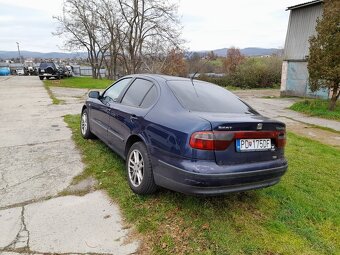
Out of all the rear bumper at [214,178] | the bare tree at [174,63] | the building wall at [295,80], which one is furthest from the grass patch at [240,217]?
the bare tree at [174,63]

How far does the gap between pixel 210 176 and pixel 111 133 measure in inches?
86.4

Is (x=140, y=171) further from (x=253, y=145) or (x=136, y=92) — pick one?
(x=253, y=145)

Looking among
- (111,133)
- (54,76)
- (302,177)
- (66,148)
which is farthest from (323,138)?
(54,76)

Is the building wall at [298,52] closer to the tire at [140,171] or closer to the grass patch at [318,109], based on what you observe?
the grass patch at [318,109]

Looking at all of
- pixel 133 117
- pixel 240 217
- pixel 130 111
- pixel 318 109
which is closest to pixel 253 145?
pixel 240 217

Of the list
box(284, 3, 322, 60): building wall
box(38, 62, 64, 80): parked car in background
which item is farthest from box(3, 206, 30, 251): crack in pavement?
box(38, 62, 64, 80): parked car in background

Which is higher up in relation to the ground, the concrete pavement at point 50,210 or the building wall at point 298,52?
the building wall at point 298,52

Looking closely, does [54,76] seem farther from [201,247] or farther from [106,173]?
[201,247]

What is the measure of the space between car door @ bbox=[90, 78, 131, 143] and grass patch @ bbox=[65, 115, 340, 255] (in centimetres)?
73

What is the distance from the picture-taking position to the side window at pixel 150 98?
3.64 m

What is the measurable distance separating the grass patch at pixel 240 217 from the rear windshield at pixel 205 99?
111 cm

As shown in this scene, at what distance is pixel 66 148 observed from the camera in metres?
5.50

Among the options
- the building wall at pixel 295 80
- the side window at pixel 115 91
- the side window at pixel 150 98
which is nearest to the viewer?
the side window at pixel 150 98

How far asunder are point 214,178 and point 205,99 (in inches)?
49.2
